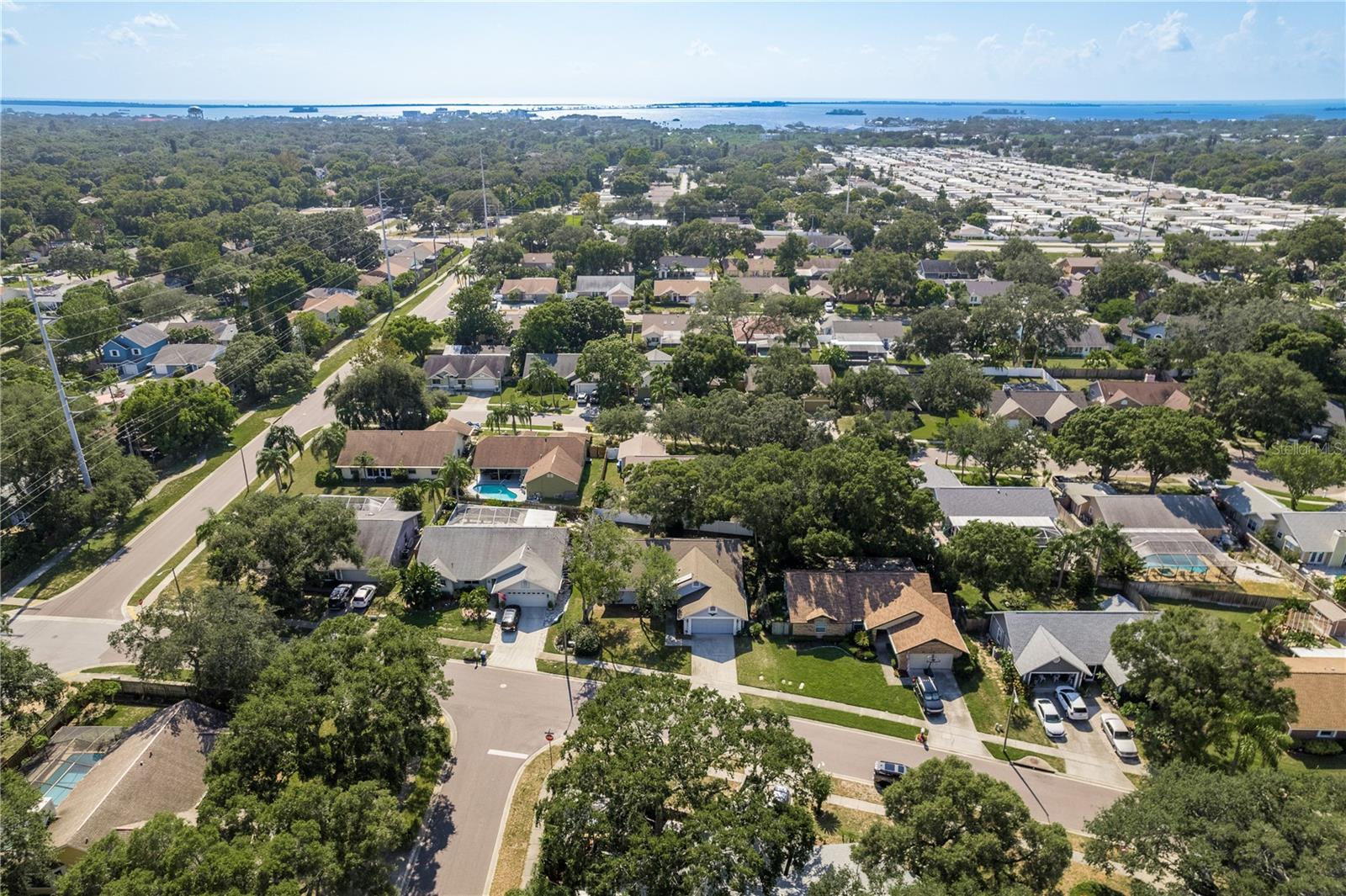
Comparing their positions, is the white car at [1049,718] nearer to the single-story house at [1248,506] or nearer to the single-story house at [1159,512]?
the single-story house at [1159,512]

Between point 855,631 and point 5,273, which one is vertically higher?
point 5,273

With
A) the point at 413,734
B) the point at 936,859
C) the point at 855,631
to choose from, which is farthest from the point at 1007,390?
the point at 413,734

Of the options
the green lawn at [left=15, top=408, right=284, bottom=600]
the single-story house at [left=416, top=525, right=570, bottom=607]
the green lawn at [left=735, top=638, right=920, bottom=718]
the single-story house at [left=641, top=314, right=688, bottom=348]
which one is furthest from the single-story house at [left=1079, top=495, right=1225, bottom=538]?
the green lawn at [left=15, top=408, right=284, bottom=600]

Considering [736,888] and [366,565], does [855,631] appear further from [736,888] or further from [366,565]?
[366,565]

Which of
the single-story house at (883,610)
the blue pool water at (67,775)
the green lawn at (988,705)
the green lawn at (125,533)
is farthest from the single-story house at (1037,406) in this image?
the green lawn at (125,533)

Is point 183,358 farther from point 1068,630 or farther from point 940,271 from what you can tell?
point 940,271

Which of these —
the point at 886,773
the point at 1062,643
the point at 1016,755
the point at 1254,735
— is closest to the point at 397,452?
the point at 886,773
